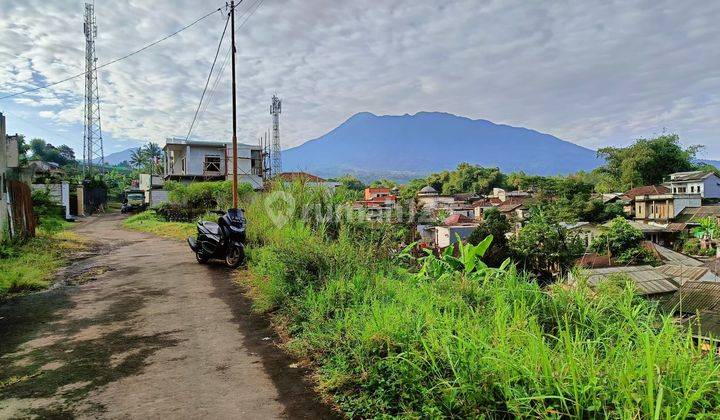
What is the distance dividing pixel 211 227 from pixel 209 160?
2236 cm

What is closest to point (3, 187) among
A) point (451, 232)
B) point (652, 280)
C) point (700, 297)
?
point (700, 297)

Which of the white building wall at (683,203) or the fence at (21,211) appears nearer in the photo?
the fence at (21,211)

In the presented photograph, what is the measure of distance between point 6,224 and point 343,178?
8.20 m

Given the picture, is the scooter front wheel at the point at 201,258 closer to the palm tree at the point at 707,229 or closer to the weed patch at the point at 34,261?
the weed patch at the point at 34,261

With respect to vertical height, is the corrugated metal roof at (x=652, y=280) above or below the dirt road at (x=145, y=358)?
below

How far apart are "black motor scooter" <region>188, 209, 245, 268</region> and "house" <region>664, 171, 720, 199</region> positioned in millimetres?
48751

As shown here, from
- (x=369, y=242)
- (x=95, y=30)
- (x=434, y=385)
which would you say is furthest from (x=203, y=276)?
(x=95, y=30)

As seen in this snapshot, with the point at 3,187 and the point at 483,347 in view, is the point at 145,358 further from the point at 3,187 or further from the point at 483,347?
the point at 3,187

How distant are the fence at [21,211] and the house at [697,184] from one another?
51815 millimetres

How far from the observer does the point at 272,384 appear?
332 cm

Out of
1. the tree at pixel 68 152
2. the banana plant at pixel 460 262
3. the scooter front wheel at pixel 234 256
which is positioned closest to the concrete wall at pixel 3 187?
the scooter front wheel at pixel 234 256

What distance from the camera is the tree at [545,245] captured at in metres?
21.5

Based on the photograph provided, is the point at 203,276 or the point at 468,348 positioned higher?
the point at 468,348

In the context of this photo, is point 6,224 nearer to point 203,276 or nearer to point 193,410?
point 203,276
